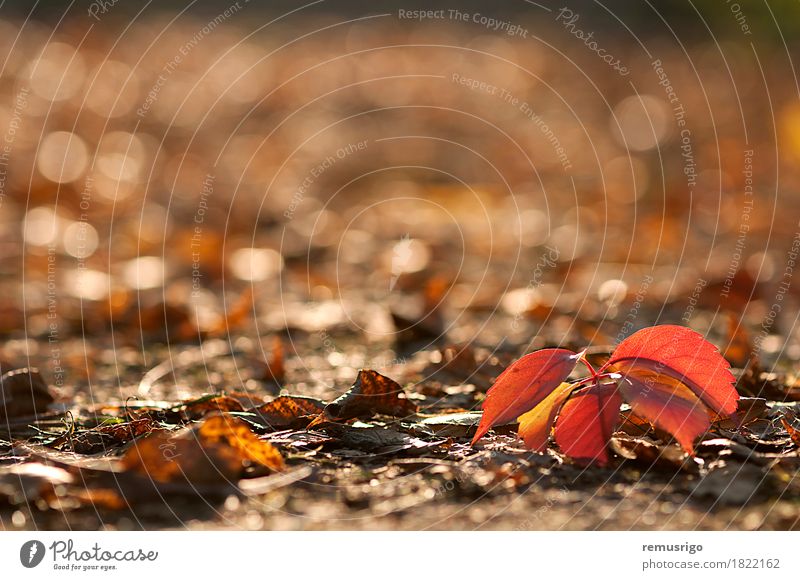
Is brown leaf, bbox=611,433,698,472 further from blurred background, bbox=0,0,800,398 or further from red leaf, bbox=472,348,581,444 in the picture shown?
blurred background, bbox=0,0,800,398

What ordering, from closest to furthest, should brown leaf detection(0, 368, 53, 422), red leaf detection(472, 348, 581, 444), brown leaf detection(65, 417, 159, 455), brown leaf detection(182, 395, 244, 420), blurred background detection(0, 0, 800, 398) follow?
red leaf detection(472, 348, 581, 444)
brown leaf detection(65, 417, 159, 455)
brown leaf detection(182, 395, 244, 420)
brown leaf detection(0, 368, 53, 422)
blurred background detection(0, 0, 800, 398)

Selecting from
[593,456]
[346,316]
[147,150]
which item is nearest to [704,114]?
[147,150]

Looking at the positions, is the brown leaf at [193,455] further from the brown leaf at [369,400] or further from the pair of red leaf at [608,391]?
the pair of red leaf at [608,391]

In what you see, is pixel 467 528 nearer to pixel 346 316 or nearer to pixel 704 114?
pixel 346 316

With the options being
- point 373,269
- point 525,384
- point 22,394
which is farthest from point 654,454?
point 373,269

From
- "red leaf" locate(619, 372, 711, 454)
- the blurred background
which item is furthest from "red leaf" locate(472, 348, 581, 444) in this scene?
the blurred background
